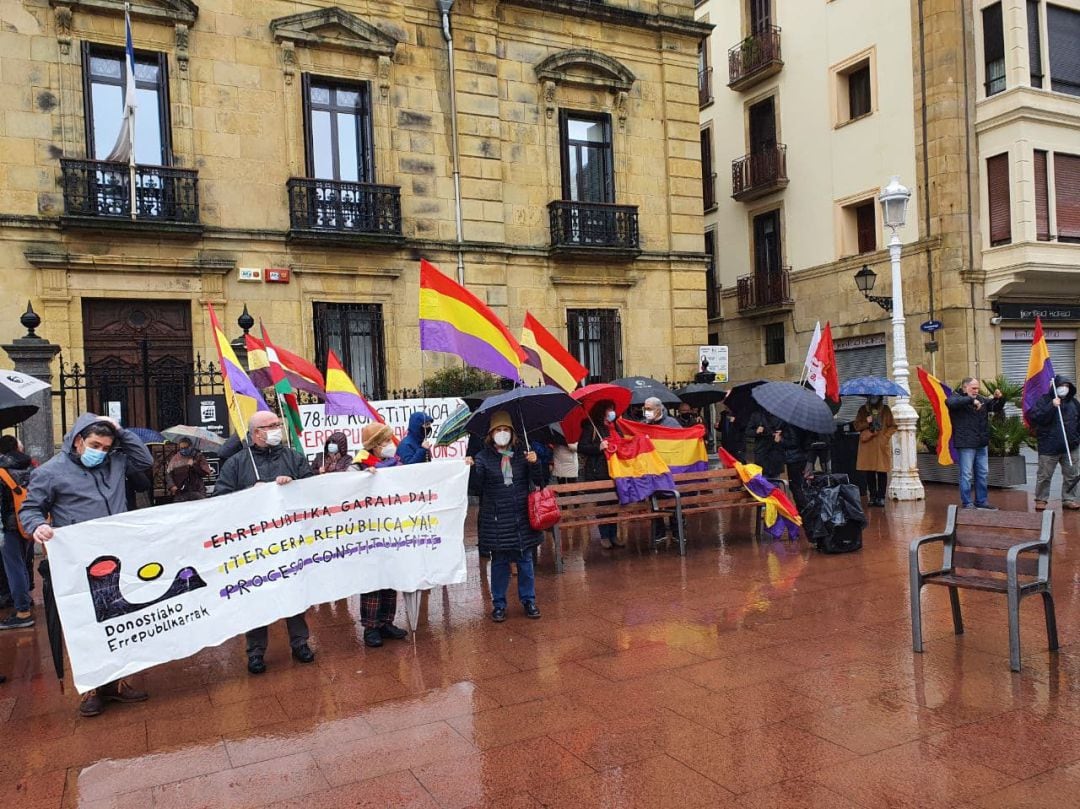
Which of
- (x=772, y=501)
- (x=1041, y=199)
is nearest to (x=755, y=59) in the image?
(x=1041, y=199)

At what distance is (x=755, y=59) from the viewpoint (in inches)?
1038

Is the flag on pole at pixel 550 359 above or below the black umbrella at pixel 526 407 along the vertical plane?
above

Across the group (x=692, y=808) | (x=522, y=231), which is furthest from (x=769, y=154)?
(x=692, y=808)

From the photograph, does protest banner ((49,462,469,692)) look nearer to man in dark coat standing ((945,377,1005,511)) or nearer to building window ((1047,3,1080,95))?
man in dark coat standing ((945,377,1005,511))

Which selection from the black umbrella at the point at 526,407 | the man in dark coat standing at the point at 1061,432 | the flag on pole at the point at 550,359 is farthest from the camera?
the man in dark coat standing at the point at 1061,432

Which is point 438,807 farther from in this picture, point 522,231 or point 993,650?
point 522,231

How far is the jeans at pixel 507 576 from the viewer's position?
6.87 meters

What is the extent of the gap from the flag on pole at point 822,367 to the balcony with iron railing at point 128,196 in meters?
10.5

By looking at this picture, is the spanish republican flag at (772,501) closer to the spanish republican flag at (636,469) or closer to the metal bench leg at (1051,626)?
the spanish republican flag at (636,469)

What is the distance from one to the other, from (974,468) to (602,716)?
860 centimetres

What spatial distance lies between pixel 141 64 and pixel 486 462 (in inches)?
488

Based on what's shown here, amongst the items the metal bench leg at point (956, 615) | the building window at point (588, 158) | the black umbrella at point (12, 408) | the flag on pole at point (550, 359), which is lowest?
the metal bench leg at point (956, 615)

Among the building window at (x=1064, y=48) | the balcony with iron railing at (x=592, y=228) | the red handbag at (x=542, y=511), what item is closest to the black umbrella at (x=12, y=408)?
the red handbag at (x=542, y=511)

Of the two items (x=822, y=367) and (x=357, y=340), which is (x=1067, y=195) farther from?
(x=357, y=340)
